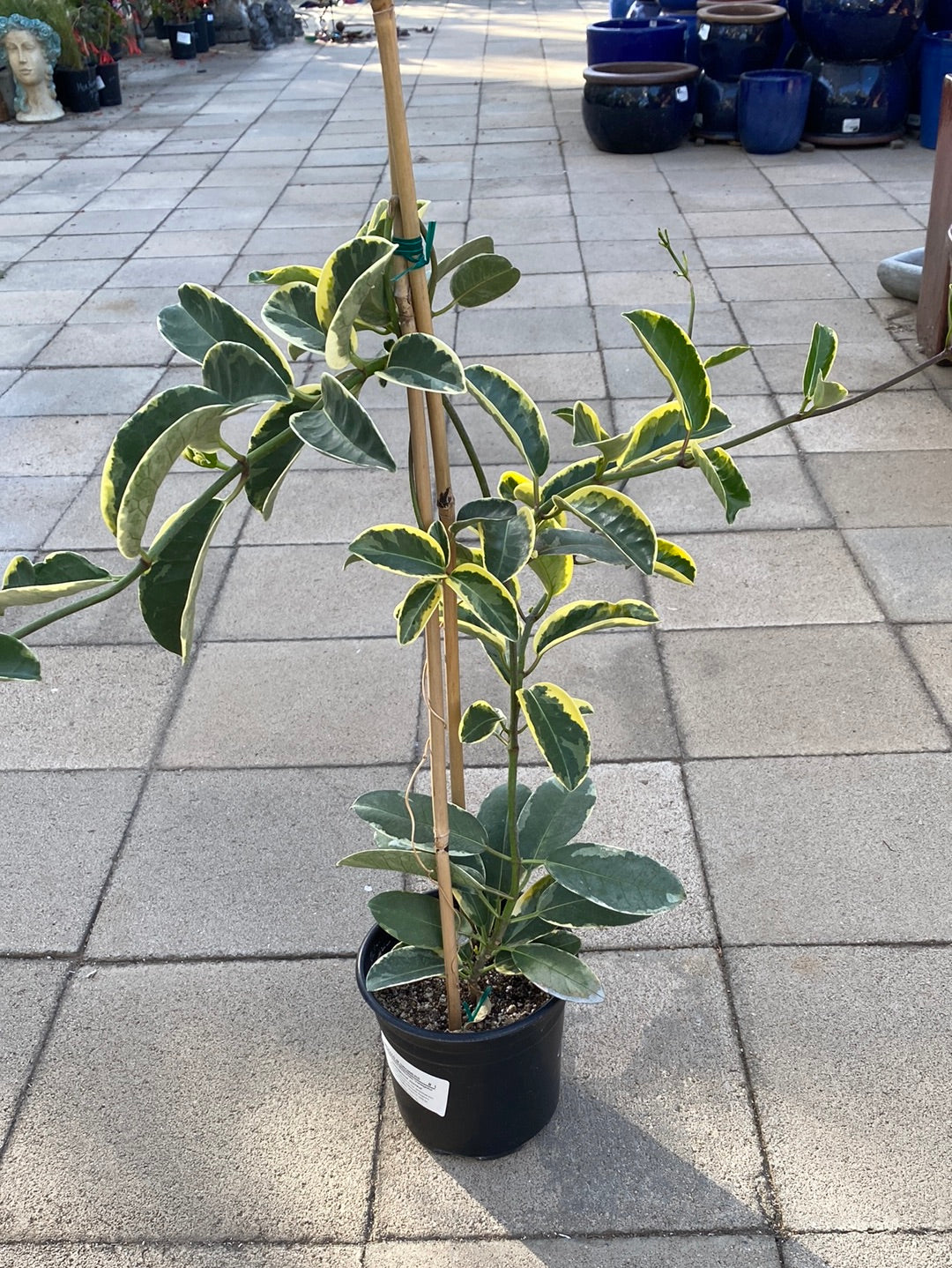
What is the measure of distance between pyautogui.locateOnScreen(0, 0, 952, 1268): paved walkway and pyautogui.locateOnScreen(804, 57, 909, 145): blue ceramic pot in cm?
264

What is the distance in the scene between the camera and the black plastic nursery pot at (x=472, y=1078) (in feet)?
5.77

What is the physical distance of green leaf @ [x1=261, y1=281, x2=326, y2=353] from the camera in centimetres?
126

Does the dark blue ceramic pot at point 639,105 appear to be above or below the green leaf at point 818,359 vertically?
below

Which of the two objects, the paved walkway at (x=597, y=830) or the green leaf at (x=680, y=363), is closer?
the green leaf at (x=680, y=363)

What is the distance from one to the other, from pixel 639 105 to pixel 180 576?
6.99 m

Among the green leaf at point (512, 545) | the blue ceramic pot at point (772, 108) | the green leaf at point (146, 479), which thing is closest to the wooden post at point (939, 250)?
the blue ceramic pot at point (772, 108)

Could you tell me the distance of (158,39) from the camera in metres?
12.0

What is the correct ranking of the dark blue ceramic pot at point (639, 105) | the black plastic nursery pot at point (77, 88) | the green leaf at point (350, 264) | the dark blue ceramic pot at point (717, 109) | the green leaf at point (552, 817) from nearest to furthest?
the green leaf at point (350, 264) → the green leaf at point (552, 817) → the dark blue ceramic pot at point (639, 105) → the dark blue ceramic pot at point (717, 109) → the black plastic nursery pot at point (77, 88)

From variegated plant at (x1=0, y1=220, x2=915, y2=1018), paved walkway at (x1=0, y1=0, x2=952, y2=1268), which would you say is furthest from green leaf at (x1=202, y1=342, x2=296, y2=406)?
paved walkway at (x1=0, y1=0, x2=952, y2=1268)

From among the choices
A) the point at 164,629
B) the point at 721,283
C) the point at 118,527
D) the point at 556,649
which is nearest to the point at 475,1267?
the point at 164,629

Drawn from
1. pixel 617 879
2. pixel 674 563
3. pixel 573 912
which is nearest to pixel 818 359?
pixel 674 563

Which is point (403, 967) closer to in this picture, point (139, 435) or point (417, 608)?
point (417, 608)

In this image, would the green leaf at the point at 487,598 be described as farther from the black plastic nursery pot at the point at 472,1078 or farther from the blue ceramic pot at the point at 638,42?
the blue ceramic pot at the point at 638,42

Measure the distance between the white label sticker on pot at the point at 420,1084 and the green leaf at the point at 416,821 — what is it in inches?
12.7
